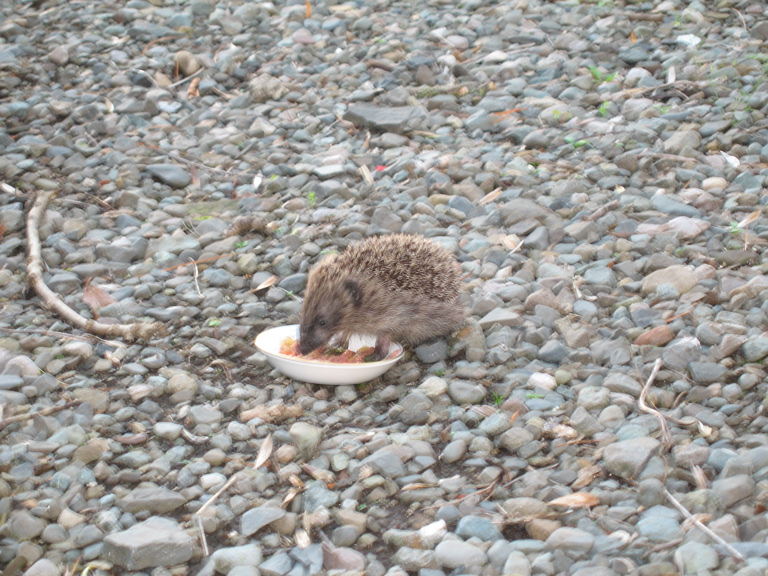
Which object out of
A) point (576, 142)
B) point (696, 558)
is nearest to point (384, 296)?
point (696, 558)

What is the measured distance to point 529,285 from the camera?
19.8 feet

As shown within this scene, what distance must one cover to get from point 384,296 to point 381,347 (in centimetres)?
37

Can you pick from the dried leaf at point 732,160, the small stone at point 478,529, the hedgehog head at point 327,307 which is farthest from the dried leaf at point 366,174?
the small stone at point 478,529

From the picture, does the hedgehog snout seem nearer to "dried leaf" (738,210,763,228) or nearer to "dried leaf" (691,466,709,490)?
"dried leaf" (691,466,709,490)

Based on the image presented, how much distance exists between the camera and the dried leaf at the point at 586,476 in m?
4.09

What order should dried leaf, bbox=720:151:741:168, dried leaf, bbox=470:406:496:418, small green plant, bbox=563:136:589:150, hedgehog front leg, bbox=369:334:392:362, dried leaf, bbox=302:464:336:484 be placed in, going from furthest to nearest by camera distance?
small green plant, bbox=563:136:589:150, dried leaf, bbox=720:151:741:168, hedgehog front leg, bbox=369:334:392:362, dried leaf, bbox=470:406:496:418, dried leaf, bbox=302:464:336:484

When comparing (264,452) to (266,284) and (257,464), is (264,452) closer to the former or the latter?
(257,464)

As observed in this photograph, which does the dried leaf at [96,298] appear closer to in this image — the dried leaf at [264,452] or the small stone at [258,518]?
the dried leaf at [264,452]

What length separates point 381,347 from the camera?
5676mm

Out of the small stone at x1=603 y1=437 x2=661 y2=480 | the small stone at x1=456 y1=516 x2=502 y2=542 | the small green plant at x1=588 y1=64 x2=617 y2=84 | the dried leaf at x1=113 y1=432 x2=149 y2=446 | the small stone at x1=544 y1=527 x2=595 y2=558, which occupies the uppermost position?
the small green plant at x1=588 y1=64 x2=617 y2=84

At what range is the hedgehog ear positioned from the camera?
559cm

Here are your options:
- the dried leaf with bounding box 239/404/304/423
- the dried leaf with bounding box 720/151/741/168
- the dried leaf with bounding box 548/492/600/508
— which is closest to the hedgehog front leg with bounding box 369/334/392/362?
the dried leaf with bounding box 239/404/304/423

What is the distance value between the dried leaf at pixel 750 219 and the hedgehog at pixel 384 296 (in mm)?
2338

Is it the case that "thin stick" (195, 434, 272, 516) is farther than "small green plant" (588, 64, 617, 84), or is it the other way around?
"small green plant" (588, 64, 617, 84)
